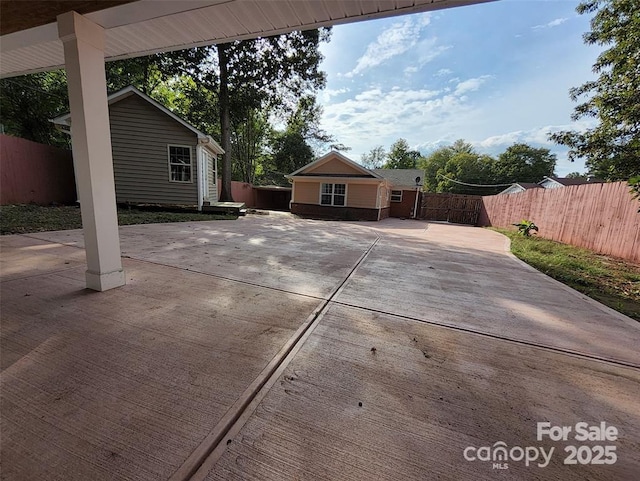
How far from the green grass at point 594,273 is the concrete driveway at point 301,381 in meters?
0.69

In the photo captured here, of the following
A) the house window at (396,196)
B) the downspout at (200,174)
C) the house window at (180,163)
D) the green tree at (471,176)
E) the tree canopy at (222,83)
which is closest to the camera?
the house window at (180,163)

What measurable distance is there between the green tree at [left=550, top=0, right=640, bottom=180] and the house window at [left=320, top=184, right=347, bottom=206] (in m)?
8.95

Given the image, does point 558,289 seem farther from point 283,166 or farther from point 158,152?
point 283,166

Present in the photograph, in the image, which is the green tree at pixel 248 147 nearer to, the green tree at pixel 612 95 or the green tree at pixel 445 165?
the green tree at pixel 612 95

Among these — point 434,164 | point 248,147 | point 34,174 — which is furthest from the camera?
point 434,164

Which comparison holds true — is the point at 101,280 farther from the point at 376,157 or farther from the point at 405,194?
the point at 376,157

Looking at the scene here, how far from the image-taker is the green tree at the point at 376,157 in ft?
172

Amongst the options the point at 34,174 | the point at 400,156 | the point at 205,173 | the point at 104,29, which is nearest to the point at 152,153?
the point at 205,173

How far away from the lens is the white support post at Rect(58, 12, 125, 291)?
7.29 ft

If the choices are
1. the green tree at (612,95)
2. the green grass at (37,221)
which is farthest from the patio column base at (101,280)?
the green tree at (612,95)

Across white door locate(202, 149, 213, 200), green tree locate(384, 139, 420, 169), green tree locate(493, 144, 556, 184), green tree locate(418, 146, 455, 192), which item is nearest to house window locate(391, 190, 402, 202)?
white door locate(202, 149, 213, 200)

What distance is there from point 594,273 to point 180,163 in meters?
12.1

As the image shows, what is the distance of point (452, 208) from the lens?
682 inches

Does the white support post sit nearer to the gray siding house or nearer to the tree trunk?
the gray siding house
